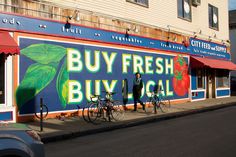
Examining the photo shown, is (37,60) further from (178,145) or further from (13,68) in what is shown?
(178,145)

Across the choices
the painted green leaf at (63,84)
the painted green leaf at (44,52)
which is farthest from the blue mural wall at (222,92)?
the painted green leaf at (44,52)

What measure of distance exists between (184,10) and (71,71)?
476 inches

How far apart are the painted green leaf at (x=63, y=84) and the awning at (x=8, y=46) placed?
9.40ft

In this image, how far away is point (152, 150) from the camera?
886 centimetres

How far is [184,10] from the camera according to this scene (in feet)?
81.1

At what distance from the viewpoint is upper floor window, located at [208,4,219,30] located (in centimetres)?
2880

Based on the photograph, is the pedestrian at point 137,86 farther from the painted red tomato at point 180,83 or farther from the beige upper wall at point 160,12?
the painted red tomato at point 180,83

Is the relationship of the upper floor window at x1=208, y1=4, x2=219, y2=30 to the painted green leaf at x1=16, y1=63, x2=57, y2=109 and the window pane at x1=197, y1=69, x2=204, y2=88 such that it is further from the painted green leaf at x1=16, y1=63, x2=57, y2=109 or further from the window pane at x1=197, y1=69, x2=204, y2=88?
the painted green leaf at x1=16, y1=63, x2=57, y2=109

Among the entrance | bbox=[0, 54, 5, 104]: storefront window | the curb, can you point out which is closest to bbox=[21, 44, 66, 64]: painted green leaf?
bbox=[0, 54, 5, 104]: storefront window

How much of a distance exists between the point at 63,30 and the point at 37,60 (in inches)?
69.4

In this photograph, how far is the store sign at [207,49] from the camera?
25.6 m

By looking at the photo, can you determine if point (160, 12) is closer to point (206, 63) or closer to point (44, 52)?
point (206, 63)

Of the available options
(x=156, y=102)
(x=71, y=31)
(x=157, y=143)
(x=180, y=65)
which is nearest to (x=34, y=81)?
(x=71, y=31)

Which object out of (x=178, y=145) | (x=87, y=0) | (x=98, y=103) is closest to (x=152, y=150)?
(x=178, y=145)
